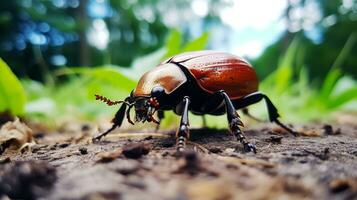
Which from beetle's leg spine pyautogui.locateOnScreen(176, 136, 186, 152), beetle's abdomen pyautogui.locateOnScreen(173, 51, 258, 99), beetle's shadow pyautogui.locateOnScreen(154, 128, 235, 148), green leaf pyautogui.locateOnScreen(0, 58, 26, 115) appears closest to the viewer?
beetle's leg spine pyautogui.locateOnScreen(176, 136, 186, 152)

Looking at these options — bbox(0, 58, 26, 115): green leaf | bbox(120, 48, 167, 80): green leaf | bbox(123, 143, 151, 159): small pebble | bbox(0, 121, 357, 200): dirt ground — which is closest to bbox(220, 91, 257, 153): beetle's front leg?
bbox(0, 121, 357, 200): dirt ground

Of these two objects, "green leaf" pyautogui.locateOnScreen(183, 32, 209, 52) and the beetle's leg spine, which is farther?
"green leaf" pyautogui.locateOnScreen(183, 32, 209, 52)

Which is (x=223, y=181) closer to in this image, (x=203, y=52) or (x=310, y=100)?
(x=203, y=52)

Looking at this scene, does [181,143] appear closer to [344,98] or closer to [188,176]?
[188,176]

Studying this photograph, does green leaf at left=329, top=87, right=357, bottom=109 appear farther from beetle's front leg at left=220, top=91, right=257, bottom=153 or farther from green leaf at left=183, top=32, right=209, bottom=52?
beetle's front leg at left=220, top=91, right=257, bottom=153

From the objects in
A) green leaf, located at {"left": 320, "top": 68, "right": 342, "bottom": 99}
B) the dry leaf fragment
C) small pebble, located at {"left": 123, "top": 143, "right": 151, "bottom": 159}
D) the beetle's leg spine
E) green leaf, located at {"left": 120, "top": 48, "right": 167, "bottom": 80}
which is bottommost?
small pebble, located at {"left": 123, "top": 143, "right": 151, "bottom": 159}

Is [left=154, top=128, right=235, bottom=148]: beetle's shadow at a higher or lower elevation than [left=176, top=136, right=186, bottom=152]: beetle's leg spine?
higher

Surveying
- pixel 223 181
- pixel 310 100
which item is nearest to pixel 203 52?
pixel 223 181

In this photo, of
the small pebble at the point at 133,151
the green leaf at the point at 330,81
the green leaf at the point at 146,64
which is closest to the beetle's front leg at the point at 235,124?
the small pebble at the point at 133,151

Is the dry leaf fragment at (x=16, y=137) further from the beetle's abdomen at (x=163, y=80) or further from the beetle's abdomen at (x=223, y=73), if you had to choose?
the beetle's abdomen at (x=223, y=73)
